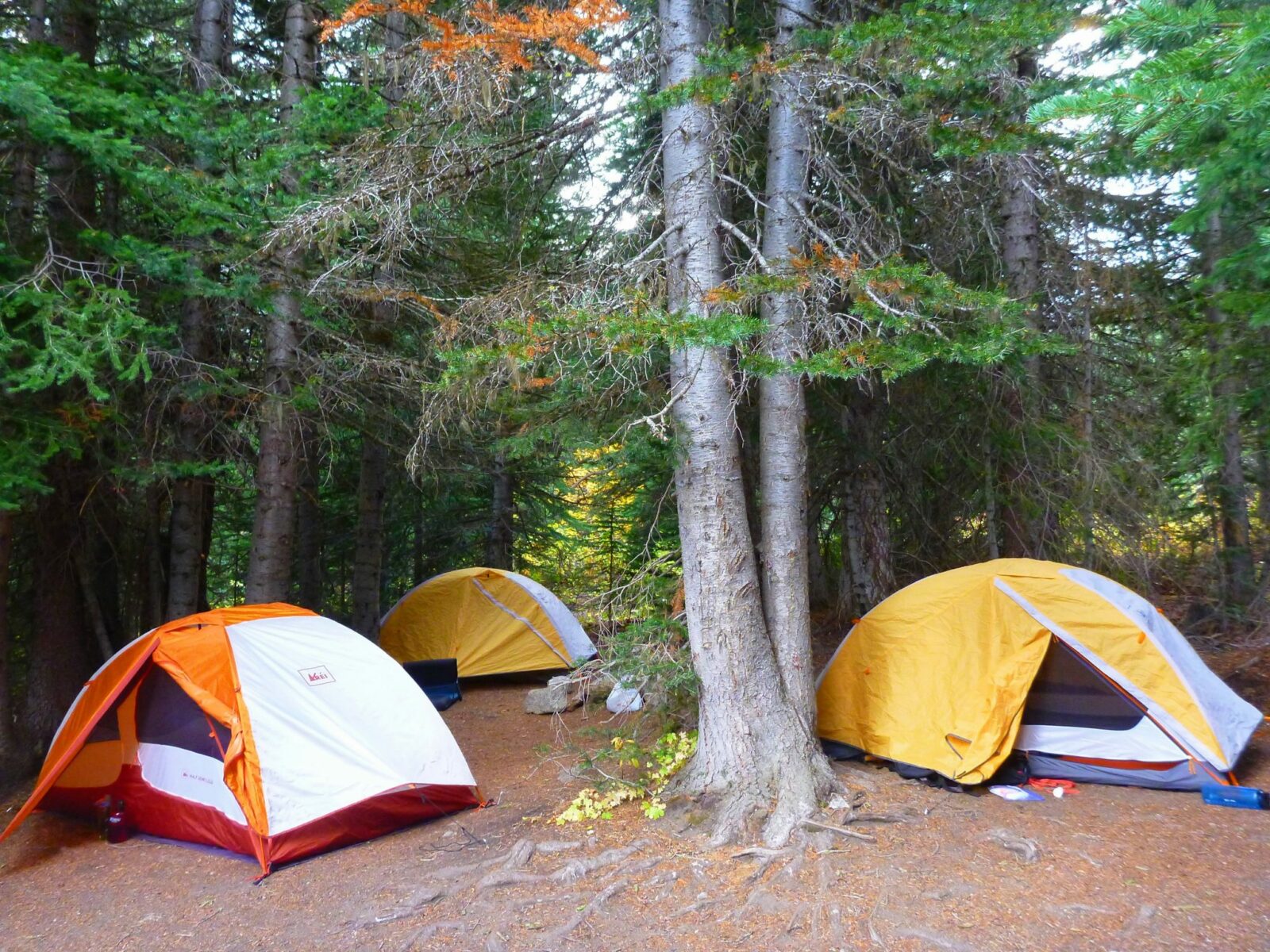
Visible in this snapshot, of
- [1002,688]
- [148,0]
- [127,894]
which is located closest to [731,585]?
[1002,688]

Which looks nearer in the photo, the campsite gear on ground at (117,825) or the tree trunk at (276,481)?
the campsite gear on ground at (117,825)

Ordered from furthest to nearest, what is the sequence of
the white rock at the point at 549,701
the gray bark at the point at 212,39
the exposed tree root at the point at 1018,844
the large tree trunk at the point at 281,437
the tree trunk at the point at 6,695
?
1. the white rock at the point at 549,701
2. the gray bark at the point at 212,39
3. the large tree trunk at the point at 281,437
4. the tree trunk at the point at 6,695
5. the exposed tree root at the point at 1018,844

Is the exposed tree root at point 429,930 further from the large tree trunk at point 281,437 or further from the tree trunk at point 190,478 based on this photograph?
the tree trunk at point 190,478

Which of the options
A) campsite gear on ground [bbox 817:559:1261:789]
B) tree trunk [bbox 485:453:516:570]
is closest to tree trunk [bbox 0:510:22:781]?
campsite gear on ground [bbox 817:559:1261:789]

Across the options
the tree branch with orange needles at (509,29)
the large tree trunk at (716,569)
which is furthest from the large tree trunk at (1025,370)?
the tree branch with orange needles at (509,29)

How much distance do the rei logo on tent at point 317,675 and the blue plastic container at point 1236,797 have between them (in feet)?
19.8

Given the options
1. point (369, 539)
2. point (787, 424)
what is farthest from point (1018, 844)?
point (369, 539)

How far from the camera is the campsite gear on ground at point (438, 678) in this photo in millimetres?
9539

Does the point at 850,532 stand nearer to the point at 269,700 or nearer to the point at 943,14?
the point at 943,14

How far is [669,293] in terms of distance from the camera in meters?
5.86

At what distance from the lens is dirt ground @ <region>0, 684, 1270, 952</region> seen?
13.4 ft

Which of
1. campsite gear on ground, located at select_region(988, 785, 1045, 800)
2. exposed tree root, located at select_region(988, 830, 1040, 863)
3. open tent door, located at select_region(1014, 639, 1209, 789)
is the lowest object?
campsite gear on ground, located at select_region(988, 785, 1045, 800)

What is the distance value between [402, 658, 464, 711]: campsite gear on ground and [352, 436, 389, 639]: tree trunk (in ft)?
5.22

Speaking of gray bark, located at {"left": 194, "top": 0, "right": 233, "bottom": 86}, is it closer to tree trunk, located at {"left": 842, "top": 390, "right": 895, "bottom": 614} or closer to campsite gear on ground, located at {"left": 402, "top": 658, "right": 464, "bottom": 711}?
campsite gear on ground, located at {"left": 402, "top": 658, "right": 464, "bottom": 711}
